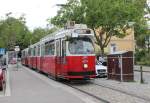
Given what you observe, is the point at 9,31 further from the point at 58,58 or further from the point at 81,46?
the point at 81,46

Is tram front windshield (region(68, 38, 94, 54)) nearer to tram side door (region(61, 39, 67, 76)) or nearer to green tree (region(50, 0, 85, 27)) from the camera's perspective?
tram side door (region(61, 39, 67, 76))

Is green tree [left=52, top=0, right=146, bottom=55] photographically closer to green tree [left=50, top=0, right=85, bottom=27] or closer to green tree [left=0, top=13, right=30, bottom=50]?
→ green tree [left=50, top=0, right=85, bottom=27]

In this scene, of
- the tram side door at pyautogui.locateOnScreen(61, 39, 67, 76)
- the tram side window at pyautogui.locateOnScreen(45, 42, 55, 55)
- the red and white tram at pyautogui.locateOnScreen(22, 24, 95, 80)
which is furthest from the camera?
the tram side window at pyautogui.locateOnScreen(45, 42, 55, 55)

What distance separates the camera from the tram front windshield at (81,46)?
27.0 metres

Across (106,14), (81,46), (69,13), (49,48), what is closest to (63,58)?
(81,46)

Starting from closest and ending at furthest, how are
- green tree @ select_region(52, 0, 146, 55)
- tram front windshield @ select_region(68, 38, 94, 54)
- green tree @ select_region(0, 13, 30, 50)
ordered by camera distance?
tram front windshield @ select_region(68, 38, 94, 54), green tree @ select_region(52, 0, 146, 55), green tree @ select_region(0, 13, 30, 50)

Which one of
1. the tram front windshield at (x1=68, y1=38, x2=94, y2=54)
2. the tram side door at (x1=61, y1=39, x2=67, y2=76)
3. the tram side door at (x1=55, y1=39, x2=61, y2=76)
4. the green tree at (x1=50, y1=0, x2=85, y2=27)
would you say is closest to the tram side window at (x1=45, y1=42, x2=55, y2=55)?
the tram side door at (x1=55, y1=39, x2=61, y2=76)

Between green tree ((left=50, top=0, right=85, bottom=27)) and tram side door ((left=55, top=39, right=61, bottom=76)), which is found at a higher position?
green tree ((left=50, top=0, right=85, bottom=27))

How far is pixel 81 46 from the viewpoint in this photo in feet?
88.7

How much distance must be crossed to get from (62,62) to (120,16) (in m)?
21.7

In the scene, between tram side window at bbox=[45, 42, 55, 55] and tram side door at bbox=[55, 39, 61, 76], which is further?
tram side window at bbox=[45, 42, 55, 55]

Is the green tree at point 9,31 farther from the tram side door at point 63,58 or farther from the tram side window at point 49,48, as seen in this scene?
the tram side door at point 63,58

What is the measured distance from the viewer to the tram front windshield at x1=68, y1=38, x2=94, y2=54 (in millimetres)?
26953

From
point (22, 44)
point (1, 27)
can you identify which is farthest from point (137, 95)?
point (22, 44)
